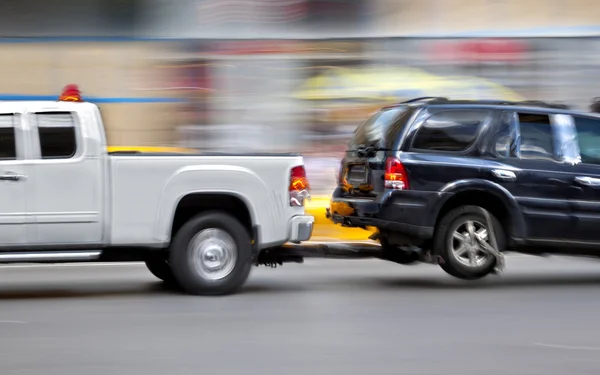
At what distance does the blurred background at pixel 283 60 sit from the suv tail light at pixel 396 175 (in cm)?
666

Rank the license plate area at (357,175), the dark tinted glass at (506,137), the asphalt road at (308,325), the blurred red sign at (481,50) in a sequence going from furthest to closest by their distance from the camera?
1. the blurred red sign at (481,50)
2. the license plate area at (357,175)
3. the dark tinted glass at (506,137)
4. the asphalt road at (308,325)

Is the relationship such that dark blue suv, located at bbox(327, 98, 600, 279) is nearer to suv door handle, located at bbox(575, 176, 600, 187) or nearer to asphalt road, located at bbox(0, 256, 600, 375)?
suv door handle, located at bbox(575, 176, 600, 187)

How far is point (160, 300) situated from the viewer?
8789 millimetres

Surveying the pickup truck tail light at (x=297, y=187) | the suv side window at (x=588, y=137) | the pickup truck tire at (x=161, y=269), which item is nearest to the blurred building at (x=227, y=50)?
the pickup truck tire at (x=161, y=269)

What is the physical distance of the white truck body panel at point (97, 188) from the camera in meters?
8.47

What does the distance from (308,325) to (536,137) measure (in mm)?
3703

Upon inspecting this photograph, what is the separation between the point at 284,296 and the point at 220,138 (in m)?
7.60

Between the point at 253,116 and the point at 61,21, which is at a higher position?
the point at 61,21

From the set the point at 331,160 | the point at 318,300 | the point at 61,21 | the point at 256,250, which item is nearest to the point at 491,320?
the point at 318,300

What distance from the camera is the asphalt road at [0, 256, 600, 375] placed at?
6.20m

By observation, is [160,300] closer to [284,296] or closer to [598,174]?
[284,296]

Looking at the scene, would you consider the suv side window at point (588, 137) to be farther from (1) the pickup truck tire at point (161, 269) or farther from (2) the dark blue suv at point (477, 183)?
(1) the pickup truck tire at point (161, 269)

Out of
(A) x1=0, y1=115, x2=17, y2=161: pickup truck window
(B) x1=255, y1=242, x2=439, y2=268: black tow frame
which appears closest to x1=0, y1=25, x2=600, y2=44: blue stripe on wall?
(B) x1=255, y1=242, x2=439, y2=268: black tow frame

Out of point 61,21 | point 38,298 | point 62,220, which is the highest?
point 61,21
